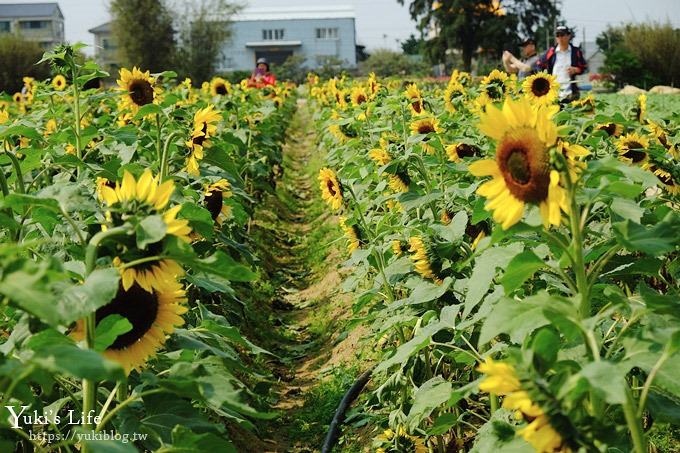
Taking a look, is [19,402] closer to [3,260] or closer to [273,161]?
[3,260]

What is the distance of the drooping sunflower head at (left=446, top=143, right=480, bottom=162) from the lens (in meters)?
4.27

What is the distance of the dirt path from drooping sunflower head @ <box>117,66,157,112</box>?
1342mm

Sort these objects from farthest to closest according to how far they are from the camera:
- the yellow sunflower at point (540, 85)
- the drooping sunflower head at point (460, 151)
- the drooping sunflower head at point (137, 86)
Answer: the yellow sunflower at point (540, 85) < the drooping sunflower head at point (137, 86) < the drooping sunflower head at point (460, 151)

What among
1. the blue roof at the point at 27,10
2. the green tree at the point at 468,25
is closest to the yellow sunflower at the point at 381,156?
the green tree at the point at 468,25

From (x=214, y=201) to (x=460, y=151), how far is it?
1287 millimetres

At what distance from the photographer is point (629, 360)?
1.81 metres

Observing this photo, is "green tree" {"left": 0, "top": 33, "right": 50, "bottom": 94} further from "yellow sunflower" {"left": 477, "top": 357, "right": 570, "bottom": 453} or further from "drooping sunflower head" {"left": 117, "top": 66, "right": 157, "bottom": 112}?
"yellow sunflower" {"left": 477, "top": 357, "right": 570, "bottom": 453}

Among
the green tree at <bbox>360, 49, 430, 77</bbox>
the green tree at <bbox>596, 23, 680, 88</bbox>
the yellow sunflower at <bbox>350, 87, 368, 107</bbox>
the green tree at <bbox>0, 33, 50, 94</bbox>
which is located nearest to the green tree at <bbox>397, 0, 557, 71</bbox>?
the green tree at <bbox>360, 49, 430, 77</bbox>

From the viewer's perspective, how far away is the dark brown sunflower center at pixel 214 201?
12.2 feet

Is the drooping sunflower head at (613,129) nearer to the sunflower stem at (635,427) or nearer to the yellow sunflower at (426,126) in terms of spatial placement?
the yellow sunflower at (426,126)

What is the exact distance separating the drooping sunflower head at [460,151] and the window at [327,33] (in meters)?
72.6

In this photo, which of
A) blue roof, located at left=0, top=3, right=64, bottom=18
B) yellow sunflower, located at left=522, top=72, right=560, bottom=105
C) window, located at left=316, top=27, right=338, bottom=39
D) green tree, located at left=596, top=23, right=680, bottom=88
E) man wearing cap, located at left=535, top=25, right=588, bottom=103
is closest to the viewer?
yellow sunflower, located at left=522, top=72, right=560, bottom=105

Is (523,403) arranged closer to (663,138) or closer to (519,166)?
(519,166)

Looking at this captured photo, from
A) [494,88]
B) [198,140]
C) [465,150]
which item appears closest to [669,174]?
[465,150]
